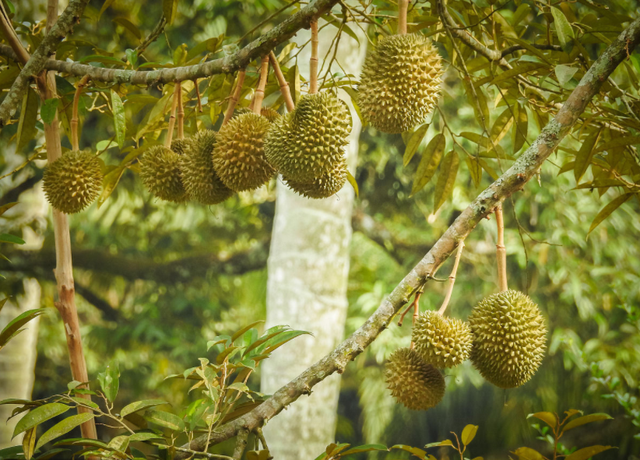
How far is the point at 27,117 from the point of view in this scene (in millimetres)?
748

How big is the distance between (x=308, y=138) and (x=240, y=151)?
0.11 metres

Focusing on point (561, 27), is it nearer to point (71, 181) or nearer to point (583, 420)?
point (583, 420)

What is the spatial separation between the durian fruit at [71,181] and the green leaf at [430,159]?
521 millimetres

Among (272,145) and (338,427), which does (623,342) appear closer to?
(338,427)

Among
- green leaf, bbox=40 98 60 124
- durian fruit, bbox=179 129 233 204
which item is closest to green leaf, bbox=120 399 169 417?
durian fruit, bbox=179 129 233 204

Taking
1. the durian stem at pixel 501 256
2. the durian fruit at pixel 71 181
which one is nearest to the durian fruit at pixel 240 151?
the durian fruit at pixel 71 181

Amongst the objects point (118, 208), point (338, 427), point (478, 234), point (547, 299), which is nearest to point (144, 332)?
point (118, 208)

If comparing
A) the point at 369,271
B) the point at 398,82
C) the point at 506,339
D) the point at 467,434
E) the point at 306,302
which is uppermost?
the point at 398,82

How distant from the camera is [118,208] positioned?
4.34 metres

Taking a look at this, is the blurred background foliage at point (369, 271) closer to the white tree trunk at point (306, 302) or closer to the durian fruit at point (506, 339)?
the white tree trunk at point (306, 302)

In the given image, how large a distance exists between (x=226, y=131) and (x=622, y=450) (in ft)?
11.1

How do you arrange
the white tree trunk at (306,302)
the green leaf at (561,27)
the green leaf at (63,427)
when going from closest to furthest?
the green leaf at (63,427) < the green leaf at (561,27) < the white tree trunk at (306,302)

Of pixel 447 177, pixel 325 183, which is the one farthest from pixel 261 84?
pixel 447 177

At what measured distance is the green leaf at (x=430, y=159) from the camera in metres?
0.87
